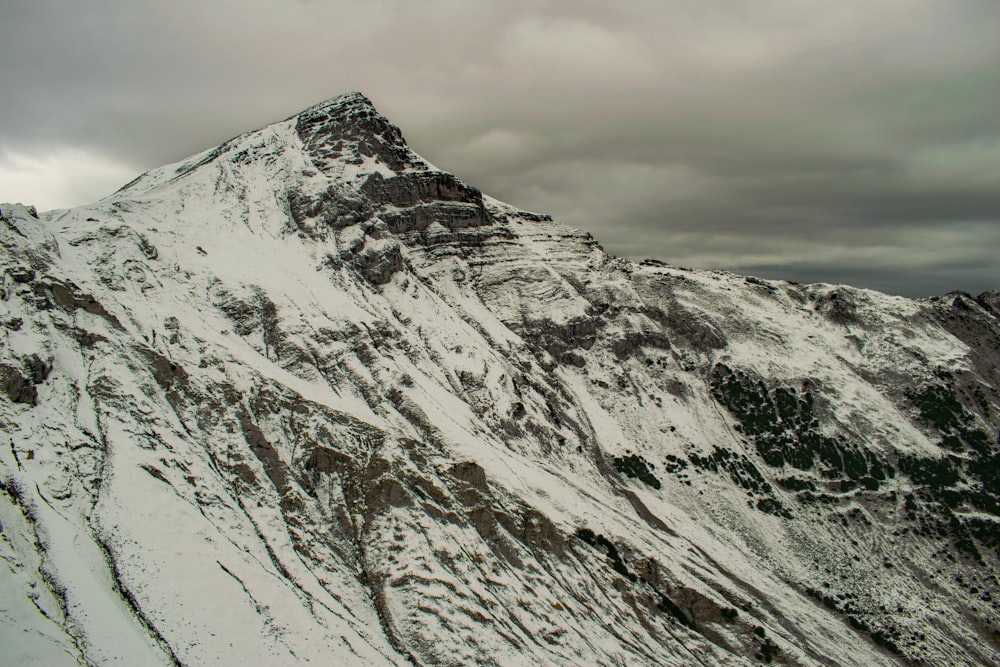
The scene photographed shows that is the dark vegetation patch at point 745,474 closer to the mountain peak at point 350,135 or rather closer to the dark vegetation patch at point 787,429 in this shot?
the dark vegetation patch at point 787,429

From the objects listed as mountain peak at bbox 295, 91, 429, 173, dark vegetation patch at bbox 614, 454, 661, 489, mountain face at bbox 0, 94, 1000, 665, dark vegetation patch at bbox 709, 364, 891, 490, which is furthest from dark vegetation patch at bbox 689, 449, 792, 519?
mountain peak at bbox 295, 91, 429, 173

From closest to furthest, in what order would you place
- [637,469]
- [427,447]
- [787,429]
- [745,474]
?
[427,447], [637,469], [745,474], [787,429]

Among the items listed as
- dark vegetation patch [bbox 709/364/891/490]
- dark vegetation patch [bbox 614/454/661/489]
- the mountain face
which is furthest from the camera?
dark vegetation patch [bbox 709/364/891/490]

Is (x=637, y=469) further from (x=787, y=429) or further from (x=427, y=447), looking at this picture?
(x=427, y=447)

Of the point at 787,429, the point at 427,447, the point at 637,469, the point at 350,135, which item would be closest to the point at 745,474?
the point at 787,429

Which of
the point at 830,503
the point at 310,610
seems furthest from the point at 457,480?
the point at 830,503

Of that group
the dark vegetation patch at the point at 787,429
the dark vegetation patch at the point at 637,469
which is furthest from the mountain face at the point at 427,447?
the dark vegetation patch at the point at 637,469

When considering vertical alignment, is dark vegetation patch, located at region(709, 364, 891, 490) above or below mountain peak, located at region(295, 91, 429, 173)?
below

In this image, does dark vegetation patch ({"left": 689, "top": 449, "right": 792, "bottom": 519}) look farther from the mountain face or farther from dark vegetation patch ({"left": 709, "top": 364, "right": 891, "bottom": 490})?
dark vegetation patch ({"left": 709, "top": 364, "right": 891, "bottom": 490})

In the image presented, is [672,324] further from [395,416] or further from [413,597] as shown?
[413,597]
